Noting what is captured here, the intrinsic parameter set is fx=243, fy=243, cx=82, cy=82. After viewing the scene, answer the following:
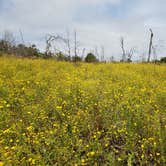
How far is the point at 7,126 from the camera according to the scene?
3439 millimetres

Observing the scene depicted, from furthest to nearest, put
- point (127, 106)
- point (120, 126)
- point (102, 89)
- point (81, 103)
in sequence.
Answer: point (102, 89) → point (81, 103) → point (127, 106) → point (120, 126)

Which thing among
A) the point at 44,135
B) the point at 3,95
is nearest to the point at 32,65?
the point at 3,95

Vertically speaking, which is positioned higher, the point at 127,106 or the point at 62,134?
the point at 127,106

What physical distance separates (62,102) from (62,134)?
3.93 feet

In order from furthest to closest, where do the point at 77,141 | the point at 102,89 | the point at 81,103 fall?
1. the point at 102,89
2. the point at 81,103
3. the point at 77,141

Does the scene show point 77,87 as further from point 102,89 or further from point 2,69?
point 2,69

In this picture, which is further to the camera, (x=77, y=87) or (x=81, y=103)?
(x=77, y=87)

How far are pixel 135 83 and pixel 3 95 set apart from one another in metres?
3.14

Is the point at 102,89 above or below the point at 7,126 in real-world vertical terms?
above


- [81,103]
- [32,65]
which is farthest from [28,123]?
[32,65]

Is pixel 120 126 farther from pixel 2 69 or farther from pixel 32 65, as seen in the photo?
pixel 32 65

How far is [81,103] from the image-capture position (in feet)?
13.5

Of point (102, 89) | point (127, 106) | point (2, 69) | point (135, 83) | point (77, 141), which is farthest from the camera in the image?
point (2, 69)

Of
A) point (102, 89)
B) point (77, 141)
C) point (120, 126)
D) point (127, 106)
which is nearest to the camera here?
point (77, 141)
